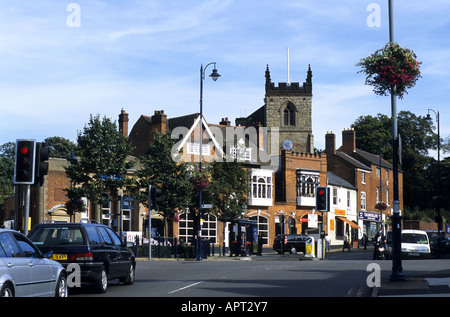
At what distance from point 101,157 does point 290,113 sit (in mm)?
56718

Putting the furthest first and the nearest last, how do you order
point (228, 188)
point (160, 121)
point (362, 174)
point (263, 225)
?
point (362, 174) → point (263, 225) → point (160, 121) → point (228, 188)

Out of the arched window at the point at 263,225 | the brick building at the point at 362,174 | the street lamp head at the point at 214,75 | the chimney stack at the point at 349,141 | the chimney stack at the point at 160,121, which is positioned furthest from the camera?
the chimney stack at the point at 349,141

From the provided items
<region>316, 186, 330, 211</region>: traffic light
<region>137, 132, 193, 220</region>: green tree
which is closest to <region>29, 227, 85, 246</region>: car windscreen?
<region>316, 186, 330, 211</region>: traffic light

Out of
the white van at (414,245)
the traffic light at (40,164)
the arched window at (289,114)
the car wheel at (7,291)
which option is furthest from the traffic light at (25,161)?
the arched window at (289,114)

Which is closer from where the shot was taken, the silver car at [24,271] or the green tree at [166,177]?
the silver car at [24,271]

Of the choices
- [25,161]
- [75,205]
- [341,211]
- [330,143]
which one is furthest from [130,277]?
[330,143]

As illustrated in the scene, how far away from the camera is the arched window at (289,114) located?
10219 cm

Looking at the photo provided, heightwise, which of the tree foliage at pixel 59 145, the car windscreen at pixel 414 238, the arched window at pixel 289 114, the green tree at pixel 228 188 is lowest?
the car windscreen at pixel 414 238

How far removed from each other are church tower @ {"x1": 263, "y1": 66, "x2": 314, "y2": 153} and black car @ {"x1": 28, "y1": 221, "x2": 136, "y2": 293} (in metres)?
84.1

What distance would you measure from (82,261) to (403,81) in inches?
370

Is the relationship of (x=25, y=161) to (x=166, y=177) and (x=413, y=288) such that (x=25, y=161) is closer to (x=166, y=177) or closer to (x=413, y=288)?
(x=413, y=288)

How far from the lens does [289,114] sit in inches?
4038

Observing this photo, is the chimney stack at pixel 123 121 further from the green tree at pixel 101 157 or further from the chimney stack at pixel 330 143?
the chimney stack at pixel 330 143
